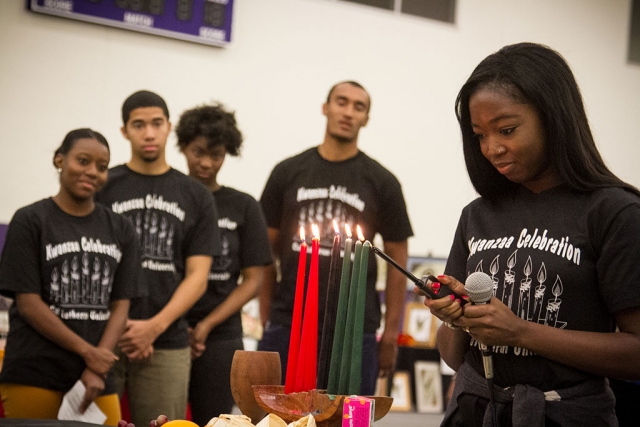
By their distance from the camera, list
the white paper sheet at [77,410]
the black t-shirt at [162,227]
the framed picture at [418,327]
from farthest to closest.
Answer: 1. the framed picture at [418,327]
2. the black t-shirt at [162,227]
3. the white paper sheet at [77,410]

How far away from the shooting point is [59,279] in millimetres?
2570

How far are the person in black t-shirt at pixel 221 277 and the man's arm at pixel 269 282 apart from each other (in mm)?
143

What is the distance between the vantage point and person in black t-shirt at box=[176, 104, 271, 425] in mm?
3117

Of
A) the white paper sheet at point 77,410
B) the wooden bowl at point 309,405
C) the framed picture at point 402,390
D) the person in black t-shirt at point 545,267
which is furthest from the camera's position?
the framed picture at point 402,390

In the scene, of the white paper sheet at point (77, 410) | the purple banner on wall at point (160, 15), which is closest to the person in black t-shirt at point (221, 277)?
the white paper sheet at point (77, 410)

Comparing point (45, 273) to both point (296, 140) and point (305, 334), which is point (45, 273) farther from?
point (296, 140)

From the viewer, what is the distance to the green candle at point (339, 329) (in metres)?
1.21

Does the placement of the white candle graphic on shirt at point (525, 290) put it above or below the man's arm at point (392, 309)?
above

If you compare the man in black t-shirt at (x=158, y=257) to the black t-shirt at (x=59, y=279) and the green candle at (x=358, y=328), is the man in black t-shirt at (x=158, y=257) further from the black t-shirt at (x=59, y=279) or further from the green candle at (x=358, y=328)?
the green candle at (x=358, y=328)

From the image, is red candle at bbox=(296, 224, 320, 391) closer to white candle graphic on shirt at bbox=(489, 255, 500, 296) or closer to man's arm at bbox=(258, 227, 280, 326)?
white candle graphic on shirt at bbox=(489, 255, 500, 296)

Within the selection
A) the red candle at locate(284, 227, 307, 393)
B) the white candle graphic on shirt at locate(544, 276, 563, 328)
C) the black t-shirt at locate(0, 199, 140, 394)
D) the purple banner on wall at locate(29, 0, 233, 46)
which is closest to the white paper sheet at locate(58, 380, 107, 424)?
the black t-shirt at locate(0, 199, 140, 394)

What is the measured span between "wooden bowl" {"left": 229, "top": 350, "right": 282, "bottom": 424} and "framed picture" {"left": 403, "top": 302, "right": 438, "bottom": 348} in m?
4.83

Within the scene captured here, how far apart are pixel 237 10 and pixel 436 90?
186 cm

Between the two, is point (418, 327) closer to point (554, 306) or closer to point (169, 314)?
point (169, 314)
